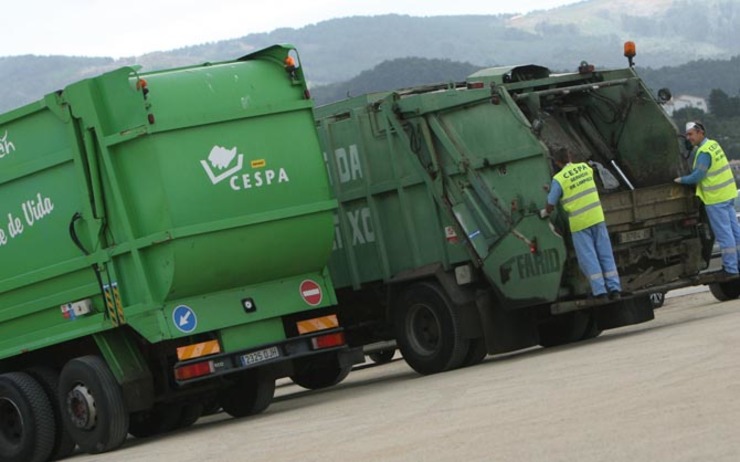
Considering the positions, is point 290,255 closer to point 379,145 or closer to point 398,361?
point 379,145

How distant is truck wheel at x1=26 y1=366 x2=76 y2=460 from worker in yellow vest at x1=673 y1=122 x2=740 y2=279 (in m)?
6.08

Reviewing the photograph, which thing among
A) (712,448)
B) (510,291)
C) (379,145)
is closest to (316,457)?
(712,448)

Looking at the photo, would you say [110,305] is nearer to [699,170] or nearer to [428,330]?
[428,330]

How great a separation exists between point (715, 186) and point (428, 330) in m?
3.06

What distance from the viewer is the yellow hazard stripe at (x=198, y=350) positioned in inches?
494

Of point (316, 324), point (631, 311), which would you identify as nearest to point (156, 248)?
point (316, 324)

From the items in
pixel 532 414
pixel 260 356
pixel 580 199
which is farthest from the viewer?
pixel 580 199

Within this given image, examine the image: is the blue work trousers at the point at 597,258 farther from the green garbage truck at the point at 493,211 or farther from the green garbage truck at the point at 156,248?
the green garbage truck at the point at 156,248

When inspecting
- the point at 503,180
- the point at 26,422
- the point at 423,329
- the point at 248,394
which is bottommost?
the point at 248,394

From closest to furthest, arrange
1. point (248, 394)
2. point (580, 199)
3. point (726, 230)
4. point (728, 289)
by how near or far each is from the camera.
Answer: point (248, 394)
point (580, 199)
point (726, 230)
point (728, 289)

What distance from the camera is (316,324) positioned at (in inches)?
527

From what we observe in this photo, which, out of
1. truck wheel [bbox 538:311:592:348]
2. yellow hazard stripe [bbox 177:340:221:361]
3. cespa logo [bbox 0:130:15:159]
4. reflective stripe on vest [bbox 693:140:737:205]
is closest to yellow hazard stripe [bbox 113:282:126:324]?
yellow hazard stripe [bbox 177:340:221:361]

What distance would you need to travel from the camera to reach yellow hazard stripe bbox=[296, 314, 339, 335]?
13.3 meters

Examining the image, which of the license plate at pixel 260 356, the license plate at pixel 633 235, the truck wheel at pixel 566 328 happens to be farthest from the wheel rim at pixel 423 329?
the license plate at pixel 260 356
